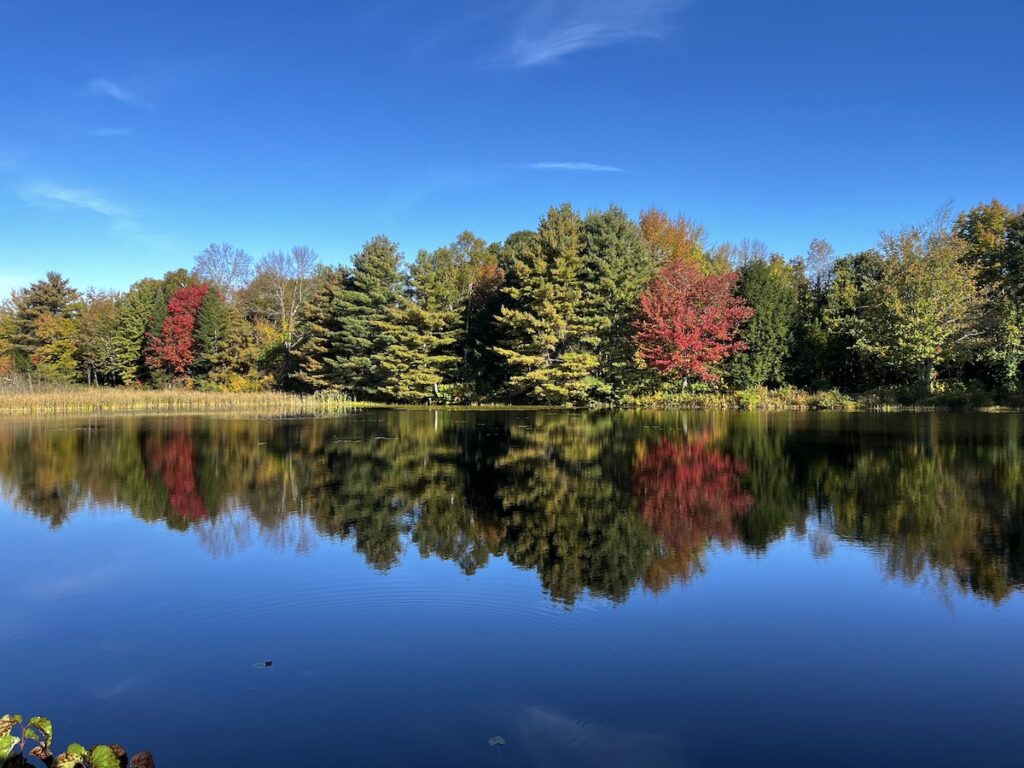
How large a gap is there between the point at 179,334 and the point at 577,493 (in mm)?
41239

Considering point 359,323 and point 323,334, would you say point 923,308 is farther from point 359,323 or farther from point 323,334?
point 323,334

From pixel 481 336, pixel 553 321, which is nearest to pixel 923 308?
pixel 553 321

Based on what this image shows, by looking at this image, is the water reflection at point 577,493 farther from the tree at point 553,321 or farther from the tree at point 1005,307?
the tree at point 553,321

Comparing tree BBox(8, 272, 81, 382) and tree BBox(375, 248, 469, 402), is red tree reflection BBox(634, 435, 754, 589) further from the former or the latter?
tree BBox(8, 272, 81, 382)

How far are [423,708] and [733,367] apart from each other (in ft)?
104

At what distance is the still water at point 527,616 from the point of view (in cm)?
372

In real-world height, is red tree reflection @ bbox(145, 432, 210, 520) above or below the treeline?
below

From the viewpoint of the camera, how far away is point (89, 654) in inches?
192

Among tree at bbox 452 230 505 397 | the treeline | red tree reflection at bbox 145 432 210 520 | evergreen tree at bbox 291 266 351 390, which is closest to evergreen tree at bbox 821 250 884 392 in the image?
the treeline

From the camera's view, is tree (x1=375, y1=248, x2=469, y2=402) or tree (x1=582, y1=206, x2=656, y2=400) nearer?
tree (x1=582, y1=206, x2=656, y2=400)

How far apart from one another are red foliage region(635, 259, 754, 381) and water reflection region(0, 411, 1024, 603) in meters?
10.5

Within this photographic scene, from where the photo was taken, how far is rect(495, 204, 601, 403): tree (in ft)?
104

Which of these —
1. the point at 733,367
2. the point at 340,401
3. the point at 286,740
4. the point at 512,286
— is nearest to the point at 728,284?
the point at 733,367

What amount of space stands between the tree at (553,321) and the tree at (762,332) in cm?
718
